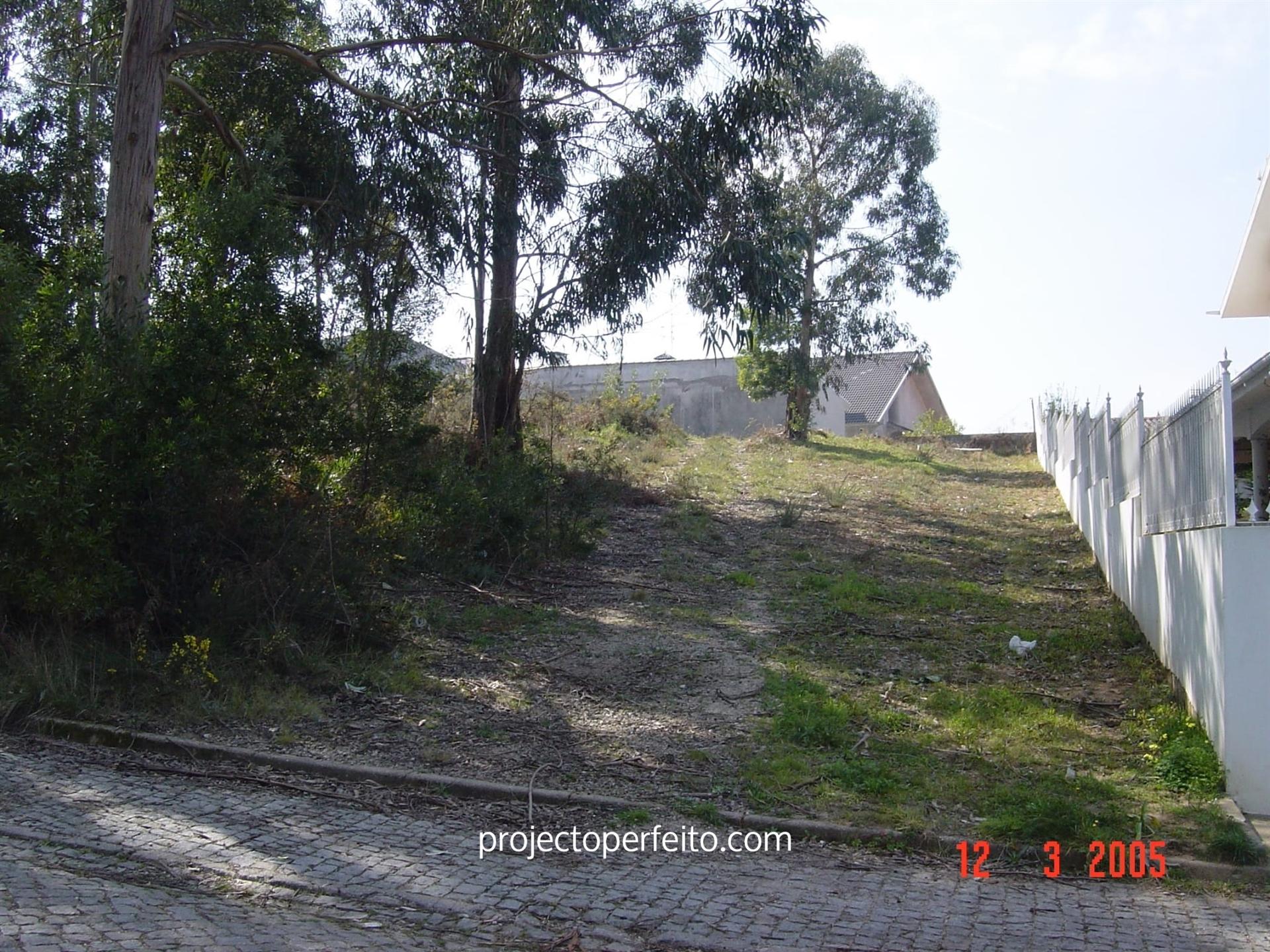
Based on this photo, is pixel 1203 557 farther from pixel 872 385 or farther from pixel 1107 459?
pixel 872 385

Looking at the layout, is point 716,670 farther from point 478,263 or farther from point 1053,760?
point 478,263

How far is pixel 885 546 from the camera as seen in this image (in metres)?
14.1

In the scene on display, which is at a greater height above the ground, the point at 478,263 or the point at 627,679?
the point at 478,263

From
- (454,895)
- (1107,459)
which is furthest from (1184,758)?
(1107,459)

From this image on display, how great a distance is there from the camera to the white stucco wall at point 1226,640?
5383mm

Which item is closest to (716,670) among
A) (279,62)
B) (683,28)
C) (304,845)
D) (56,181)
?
(304,845)

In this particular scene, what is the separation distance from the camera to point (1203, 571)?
6.07m

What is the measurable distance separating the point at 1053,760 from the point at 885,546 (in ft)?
26.1

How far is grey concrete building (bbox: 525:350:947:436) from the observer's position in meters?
36.4

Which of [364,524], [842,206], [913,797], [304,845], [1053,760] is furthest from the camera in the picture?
[842,206]

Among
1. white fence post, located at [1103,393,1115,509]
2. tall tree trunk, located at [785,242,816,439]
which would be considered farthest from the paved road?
tall tree trunk, located at [785,242,816,439]

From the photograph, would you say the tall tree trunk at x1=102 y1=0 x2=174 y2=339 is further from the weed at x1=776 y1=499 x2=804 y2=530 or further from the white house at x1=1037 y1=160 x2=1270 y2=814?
the weed at x1=776 y1=499 x2=804 y2=530
